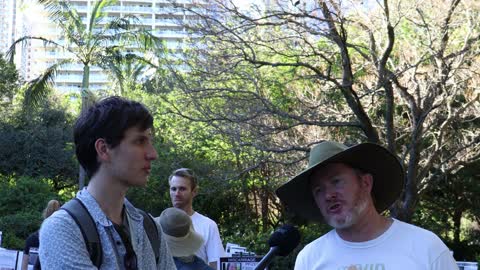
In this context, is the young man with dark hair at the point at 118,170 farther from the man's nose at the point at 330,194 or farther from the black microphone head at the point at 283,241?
the man's nose at the point at 330,194

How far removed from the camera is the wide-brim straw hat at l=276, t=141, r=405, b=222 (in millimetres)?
3158

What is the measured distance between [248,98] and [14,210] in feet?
→ 44.5

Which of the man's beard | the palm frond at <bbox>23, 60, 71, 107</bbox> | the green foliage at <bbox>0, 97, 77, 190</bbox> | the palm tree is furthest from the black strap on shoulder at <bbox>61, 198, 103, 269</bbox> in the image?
the green foliage at <bbox>0, 97, 77, 190</bbox>

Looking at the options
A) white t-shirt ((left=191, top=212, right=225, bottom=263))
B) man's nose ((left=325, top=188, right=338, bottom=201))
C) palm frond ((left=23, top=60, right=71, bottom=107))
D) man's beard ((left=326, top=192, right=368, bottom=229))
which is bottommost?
white t-shirt ((left=191, top=212, right=225, bottom=263))

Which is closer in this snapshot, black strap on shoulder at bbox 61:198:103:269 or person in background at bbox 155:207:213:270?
black strap on shoulder at bbox 61:198:103:269

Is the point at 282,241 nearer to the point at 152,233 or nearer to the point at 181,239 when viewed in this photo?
the point at 152,233

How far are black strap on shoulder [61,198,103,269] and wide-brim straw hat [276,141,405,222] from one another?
1.17 m

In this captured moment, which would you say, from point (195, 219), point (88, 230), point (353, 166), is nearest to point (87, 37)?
point (195, 219)

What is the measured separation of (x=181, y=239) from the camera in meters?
4.77

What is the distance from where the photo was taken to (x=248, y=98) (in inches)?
491

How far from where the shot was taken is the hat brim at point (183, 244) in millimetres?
4664

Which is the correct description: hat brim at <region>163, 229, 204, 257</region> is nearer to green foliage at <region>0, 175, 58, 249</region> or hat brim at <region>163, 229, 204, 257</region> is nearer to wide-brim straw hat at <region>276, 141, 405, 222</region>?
wide-brim straw hat at <region>276, 141, 405, 222</region>

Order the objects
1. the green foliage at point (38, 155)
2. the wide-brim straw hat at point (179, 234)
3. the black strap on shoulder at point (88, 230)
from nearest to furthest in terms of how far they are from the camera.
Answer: the black strap on shoulder at point (88, 230) → the wide-brim straw hat at point (179, 234) → the green foliage at point (38, 155)

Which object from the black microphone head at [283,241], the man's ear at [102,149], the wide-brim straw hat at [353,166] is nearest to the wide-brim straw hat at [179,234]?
the wide-brim straw hat at [353,166]
